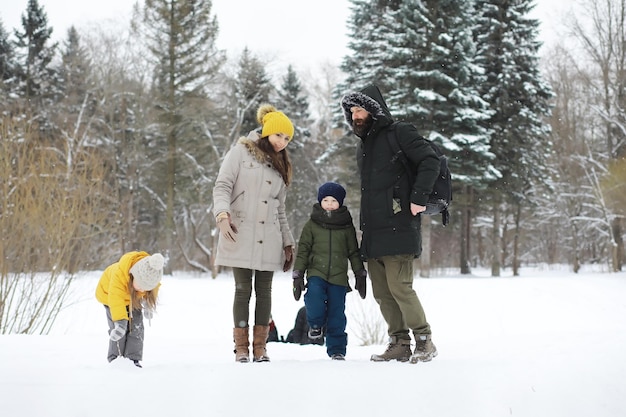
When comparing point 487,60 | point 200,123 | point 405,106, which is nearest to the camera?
point 405,106

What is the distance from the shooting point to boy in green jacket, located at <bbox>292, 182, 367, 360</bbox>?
14.1ft

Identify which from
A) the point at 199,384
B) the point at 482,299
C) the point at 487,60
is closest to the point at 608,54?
the point at 487,60

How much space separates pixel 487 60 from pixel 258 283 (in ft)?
63.2

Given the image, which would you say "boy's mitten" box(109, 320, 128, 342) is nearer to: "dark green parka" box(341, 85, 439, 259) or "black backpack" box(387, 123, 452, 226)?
"dark green parka" box(341, 85, 439, 259)

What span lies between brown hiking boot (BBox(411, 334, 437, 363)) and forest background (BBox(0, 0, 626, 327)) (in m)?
7.55

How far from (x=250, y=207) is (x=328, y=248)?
2.33 ft

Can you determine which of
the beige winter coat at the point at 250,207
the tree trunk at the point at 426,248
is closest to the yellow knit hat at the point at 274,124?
the beige winter coat at the point at 250,207

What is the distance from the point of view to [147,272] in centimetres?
404

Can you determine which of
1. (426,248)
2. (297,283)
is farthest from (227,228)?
(426,248)

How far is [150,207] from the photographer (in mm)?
28922

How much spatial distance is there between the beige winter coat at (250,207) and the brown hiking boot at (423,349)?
117cm

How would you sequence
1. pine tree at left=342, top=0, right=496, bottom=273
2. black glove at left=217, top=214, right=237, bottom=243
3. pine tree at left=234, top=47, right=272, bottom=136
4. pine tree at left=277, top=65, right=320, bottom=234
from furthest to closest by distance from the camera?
pine tree at left=277, top=65, right=320, bottom=234, pine tree at left=234, top=47, right=272, bottom=136, pine tree at left=342, top=0, right=496, bottom=273, black glove at left=217, top=214, right=237, bottom=243

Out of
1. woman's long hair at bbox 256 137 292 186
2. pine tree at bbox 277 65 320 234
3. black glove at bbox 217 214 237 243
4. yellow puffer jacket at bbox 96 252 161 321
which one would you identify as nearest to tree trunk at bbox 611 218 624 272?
pine tree at bbox 277 65 320 234

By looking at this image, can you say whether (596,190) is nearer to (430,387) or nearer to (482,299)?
(482,299)
